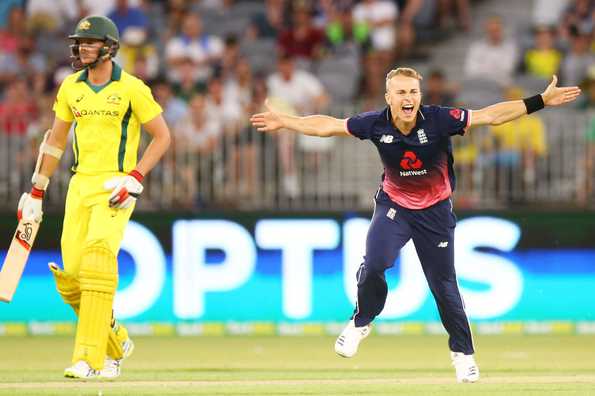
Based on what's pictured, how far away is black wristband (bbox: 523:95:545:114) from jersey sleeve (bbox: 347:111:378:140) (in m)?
1.09

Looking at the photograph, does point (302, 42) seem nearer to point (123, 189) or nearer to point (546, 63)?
point (546, 63)

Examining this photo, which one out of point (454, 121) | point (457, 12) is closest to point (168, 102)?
point (457, 12)

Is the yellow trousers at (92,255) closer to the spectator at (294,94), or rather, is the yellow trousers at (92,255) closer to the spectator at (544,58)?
the spectator at (294,94)

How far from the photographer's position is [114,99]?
10930 millimetres

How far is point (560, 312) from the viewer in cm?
1641

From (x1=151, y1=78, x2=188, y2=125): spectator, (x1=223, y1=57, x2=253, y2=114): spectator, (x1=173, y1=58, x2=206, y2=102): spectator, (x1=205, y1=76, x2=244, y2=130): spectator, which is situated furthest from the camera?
(x1=173, y1=58, x2=206, y2=102): spectator

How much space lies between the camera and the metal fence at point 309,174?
16531 mm

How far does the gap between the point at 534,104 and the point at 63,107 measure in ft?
11.2

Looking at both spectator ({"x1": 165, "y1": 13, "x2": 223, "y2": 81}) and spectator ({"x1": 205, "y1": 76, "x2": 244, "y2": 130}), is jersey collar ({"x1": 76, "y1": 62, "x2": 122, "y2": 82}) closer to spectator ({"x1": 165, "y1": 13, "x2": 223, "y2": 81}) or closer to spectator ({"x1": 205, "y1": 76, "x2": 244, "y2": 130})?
spectator ({"x1": 205, "y1": 76, "x2": 244, "y2": 130})

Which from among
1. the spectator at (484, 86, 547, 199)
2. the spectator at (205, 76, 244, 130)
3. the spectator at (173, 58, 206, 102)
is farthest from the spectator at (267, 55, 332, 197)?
the spectator at (484, 86, 547, 199)

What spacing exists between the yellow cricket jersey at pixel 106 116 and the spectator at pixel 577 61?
8.52 metres

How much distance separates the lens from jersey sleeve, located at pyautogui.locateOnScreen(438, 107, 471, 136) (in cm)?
1077

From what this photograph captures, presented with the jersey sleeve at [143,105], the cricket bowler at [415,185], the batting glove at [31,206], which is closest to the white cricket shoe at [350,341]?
the cricket bowler at [415,185]

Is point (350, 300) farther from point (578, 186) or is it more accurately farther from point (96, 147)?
point (96, 147)
